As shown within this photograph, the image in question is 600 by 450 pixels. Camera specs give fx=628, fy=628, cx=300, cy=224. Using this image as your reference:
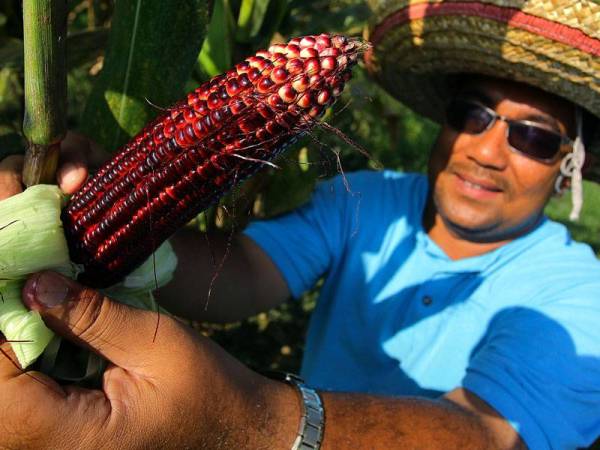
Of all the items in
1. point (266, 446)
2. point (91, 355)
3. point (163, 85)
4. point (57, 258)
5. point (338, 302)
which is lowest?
point (338, 302)

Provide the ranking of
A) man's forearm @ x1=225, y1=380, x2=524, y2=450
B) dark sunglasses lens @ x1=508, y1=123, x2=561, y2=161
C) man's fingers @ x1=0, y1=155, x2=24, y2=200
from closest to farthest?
man's fingers @ x1=0, y1=155, x2=24, y2=200, man's forearm @ x1=225, y1=380, x2=524, y2=450, dark sunglasses lens @ x1=508, y1=123, x2=561, y2=161

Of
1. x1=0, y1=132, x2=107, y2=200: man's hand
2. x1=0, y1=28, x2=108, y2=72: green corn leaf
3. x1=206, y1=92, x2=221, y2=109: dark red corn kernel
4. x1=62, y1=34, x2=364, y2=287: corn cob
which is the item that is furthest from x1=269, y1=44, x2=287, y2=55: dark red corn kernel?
x1=0, y1=28, x2=108, y2=72: green corn leaf

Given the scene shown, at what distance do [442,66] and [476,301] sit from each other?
72 cm

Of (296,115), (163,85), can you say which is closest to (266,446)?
(296,115)

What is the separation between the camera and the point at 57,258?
108 centimetres

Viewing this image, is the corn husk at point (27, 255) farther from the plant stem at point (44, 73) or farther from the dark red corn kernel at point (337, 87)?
the dark red corn kernel at point (337, 87)

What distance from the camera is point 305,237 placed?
1.97 m

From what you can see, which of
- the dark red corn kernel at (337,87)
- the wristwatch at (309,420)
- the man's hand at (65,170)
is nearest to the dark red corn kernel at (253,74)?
the dark red corn kernel at (337,87)

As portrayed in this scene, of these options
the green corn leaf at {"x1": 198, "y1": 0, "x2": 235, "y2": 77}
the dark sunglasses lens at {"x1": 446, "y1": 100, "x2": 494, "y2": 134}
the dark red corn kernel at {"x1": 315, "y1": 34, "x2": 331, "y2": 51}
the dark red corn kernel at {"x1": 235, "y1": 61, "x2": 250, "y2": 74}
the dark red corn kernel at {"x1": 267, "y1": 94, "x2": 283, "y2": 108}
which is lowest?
the dark sunglasses lens at {"x1": 446, "y1": 100, "x2": 494, "y2": 134}

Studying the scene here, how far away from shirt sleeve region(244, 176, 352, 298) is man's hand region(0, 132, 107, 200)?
74 cm

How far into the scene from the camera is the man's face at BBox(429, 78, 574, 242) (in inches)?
71.5

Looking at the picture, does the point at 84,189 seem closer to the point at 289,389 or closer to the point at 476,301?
the point at 289,389

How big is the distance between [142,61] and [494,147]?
1.01 metres

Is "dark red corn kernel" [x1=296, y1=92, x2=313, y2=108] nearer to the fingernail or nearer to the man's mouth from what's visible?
the fingernail
